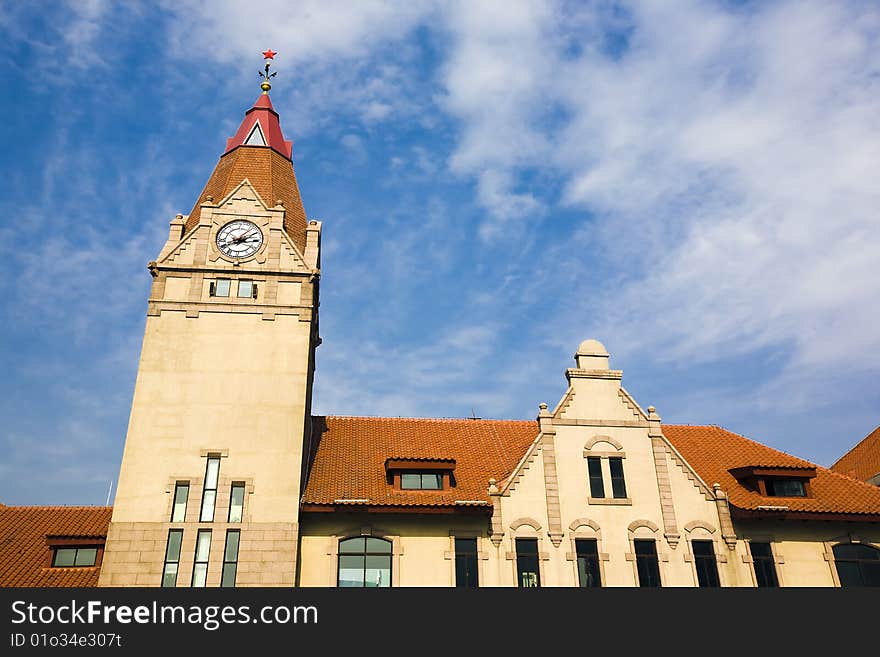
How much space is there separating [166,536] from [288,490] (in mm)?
4660

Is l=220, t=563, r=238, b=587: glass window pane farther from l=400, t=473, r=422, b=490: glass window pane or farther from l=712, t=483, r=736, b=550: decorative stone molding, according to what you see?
l=712, t=483, r=736, b=550: decorative stone molding

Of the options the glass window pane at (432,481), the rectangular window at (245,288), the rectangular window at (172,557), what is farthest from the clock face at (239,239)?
the glass window pane at (432,481)

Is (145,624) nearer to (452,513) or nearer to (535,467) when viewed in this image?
(452,513)

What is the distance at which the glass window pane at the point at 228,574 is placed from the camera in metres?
25.1

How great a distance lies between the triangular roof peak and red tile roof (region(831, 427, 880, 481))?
35.7m

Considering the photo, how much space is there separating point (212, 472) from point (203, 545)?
2762mm

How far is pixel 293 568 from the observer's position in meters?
25.3

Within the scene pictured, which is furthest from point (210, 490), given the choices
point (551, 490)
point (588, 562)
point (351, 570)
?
point (588, 562)

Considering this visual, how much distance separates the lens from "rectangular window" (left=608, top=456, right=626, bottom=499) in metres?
28.6

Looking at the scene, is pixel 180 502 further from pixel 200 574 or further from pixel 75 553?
pixel 75 553

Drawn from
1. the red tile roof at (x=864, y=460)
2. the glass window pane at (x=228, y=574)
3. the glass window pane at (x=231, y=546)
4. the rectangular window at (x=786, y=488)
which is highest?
the red tile roof at (x=864, y=460)

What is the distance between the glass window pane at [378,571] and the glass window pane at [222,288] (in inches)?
511

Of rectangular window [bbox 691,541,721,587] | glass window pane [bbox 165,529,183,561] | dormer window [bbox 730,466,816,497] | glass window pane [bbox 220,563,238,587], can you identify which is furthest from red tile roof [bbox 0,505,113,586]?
dormer window [bbox 730,466,816,497]

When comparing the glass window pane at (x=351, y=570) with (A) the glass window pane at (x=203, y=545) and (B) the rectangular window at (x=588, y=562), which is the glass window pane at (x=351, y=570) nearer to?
(A) the glass window pane at (x=203, y=545)
